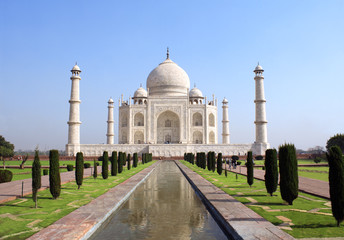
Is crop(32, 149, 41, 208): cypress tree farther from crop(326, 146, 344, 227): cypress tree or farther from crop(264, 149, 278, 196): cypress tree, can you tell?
crop(326, 146, 344, 227): cypress tree

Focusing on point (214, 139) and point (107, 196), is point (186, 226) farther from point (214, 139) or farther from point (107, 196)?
point (214, 139)

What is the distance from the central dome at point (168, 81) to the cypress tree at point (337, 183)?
3969 cm

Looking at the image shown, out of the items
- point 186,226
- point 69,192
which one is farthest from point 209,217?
point 69,192

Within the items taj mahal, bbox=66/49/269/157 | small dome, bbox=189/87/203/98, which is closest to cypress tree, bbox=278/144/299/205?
taj mahal, bbox=66/49/269/157

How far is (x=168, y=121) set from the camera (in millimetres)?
44375

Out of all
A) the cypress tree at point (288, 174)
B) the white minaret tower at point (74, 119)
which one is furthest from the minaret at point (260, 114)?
the cypress tree at point (288, 174)

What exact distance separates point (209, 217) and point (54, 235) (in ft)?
9.97

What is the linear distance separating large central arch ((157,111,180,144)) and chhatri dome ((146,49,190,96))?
3.35m

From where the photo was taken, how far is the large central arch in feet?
143

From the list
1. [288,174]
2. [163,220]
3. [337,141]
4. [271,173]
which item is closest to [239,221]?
[163,220]

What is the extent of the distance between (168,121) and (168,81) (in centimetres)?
606

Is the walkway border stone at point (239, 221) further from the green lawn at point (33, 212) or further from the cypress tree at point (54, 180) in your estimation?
the cypress tree at point (54, 180)

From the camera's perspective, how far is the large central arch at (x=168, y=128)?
43500mm

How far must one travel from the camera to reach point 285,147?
7645mm
